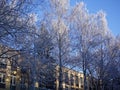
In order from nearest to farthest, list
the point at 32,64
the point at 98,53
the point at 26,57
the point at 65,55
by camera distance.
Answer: the point at 26,57 < the point at 32,64 < the point at 65,55 < the point at 98,53

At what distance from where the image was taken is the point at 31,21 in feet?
54.4

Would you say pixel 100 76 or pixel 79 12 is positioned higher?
pixel 79 12

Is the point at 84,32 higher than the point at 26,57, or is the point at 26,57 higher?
the point at 84,32

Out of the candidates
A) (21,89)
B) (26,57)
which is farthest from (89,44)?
(26,57)

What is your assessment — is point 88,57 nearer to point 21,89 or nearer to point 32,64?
point 21,89

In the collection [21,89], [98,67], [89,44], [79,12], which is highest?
[79,12]

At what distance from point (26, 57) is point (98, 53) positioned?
68.5 ft

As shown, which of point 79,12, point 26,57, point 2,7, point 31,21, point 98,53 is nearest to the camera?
point 2,7

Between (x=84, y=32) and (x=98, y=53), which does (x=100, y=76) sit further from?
(x=84, y=32)

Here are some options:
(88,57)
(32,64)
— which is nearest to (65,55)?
(88,57)

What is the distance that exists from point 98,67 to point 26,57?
70.0 feet

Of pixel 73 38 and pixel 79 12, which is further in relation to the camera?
pixel 79 12

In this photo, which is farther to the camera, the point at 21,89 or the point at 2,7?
the point at 21,89

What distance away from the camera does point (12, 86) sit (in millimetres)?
39906
